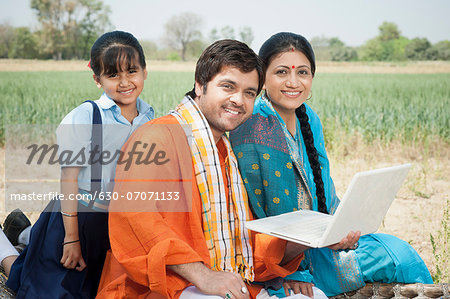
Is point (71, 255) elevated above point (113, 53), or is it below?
below

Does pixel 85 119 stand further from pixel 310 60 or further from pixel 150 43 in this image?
pixel 150 43

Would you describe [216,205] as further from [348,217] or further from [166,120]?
[348,217]

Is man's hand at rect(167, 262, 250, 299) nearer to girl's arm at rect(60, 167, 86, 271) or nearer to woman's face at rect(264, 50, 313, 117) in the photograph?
girl's arm at rect(60, 167, 86, 271)

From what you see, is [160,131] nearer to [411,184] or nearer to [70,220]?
[70,220]

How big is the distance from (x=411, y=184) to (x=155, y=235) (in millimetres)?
4890

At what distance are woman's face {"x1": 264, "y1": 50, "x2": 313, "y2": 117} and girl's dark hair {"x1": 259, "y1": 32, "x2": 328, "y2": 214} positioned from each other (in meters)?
0.03

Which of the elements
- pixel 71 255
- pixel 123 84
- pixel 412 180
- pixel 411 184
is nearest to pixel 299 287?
pixel 71 255

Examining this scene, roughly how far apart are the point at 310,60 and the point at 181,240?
1.14 metres

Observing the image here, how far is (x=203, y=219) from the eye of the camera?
70.9 inches

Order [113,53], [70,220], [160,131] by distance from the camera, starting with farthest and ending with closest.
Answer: [113,53] < [70,220] < [160,131]

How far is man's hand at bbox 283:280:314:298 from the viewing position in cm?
204

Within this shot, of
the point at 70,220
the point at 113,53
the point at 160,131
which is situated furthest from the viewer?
the point at 113,53

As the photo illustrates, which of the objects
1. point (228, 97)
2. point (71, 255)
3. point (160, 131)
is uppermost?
point (228, 97)

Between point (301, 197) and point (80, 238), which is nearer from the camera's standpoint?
point (80, 238)
